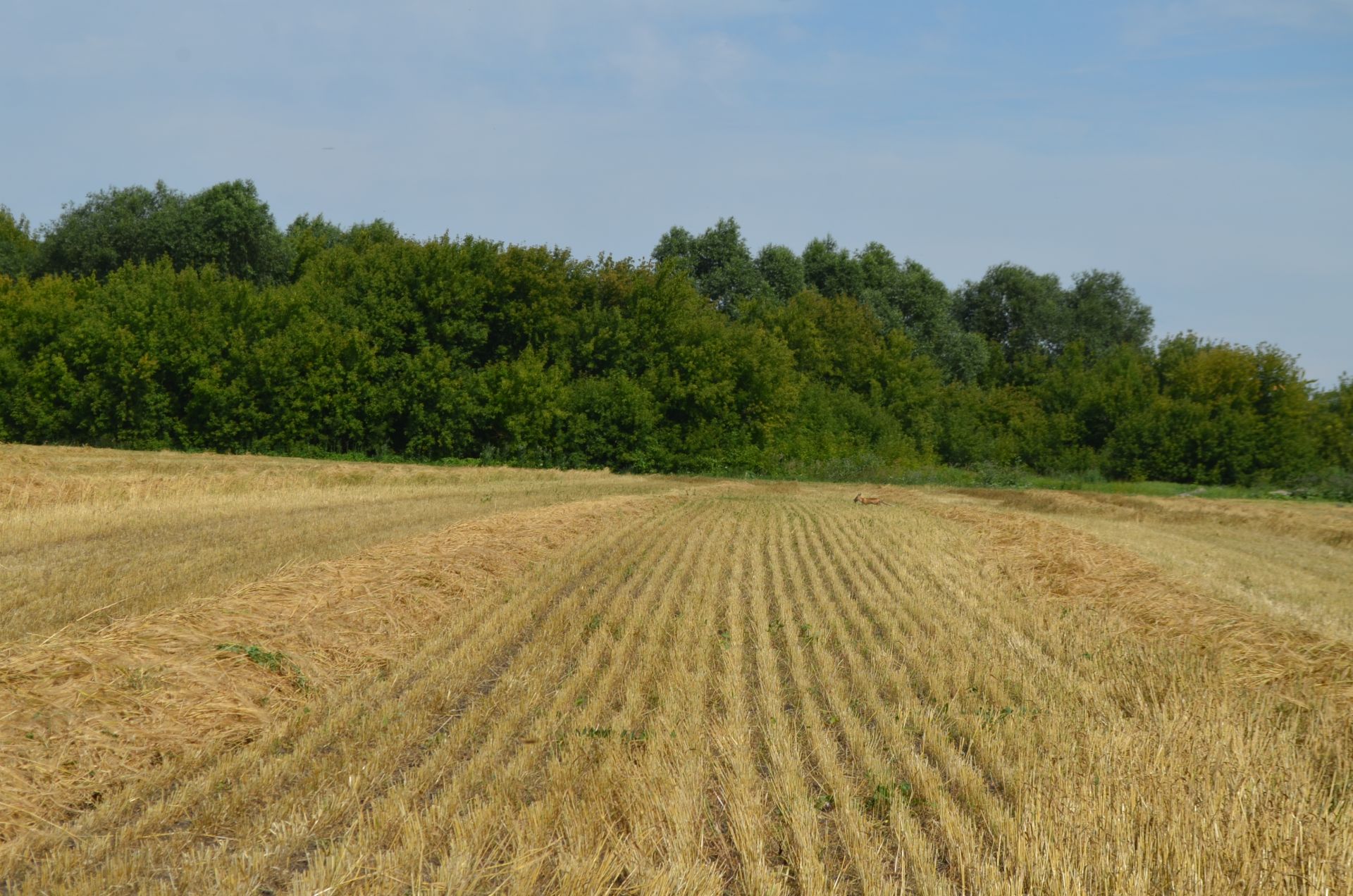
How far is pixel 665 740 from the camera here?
6.45 metres

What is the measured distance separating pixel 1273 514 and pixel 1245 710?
25.2 metres

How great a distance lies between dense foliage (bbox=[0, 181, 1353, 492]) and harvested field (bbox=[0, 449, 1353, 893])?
126ft

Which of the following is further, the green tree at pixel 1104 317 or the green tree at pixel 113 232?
the green tree at pixel 1104 317

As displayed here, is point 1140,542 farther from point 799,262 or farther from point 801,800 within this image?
point 799,262

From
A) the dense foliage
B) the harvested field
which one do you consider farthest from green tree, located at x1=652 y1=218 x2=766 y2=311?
the harvested field

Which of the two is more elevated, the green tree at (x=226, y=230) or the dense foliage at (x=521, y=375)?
the green tree at (x=226, y=230)

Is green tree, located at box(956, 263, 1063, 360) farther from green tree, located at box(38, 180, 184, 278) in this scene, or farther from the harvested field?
the harvested field

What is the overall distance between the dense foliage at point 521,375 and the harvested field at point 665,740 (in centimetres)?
3841

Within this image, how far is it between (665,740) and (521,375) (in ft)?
147

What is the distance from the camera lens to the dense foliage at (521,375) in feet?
162

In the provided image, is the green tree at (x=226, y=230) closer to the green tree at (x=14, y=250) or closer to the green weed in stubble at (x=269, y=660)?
the green tree at (x=14, y=250)

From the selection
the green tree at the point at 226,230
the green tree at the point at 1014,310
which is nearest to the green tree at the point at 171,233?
the green tree at the point at 226,230

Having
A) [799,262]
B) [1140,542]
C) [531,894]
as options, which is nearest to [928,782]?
[531,894]

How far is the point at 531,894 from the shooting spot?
4445 millimetres
